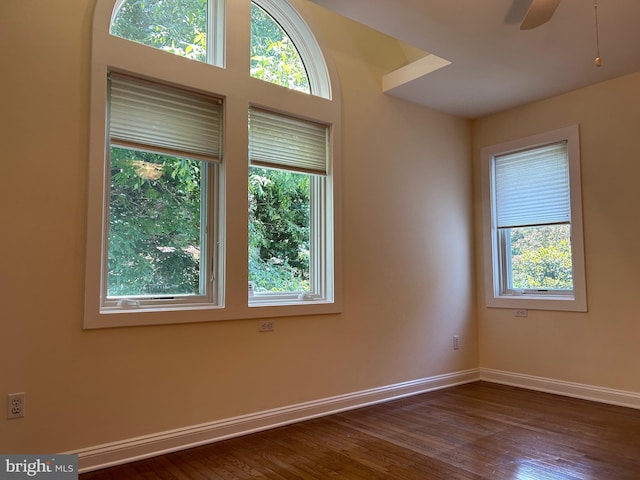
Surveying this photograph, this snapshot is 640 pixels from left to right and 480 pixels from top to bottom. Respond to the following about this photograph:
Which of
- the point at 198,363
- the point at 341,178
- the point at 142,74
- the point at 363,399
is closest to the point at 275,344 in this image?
the point at 198,363

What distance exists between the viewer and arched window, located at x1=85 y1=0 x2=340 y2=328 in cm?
283

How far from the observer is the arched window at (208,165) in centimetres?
283

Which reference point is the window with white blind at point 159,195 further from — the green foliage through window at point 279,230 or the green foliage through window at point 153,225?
the green foliage through window at point 279,230

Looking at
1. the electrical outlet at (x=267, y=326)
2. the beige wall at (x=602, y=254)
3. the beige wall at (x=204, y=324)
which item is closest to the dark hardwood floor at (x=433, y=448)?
the beige wall at (x=204, y=324)

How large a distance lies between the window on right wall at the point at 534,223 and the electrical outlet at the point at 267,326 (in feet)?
7.95

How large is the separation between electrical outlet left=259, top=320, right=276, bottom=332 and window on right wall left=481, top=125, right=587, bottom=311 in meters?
2.42

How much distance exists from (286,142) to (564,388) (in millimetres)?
3171

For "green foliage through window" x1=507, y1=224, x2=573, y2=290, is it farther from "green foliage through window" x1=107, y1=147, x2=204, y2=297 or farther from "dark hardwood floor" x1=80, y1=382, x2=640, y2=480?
"green foliage through window" x1=107, y1=147, x2=204, y2=297

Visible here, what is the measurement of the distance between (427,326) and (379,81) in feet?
7.45

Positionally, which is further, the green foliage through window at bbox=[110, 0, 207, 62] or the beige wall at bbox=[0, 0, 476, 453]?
the green foliage through window at bbox=[110, 0, 207, 62]

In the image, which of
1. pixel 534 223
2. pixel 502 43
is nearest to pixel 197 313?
pixel 502 43

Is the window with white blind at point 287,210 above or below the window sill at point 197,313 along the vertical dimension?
above

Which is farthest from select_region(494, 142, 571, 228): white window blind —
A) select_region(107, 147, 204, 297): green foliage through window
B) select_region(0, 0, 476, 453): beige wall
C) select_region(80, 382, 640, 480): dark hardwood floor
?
select_region(107, 147, 204, 297): green foliage through window

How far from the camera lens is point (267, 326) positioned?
3.33 meters
